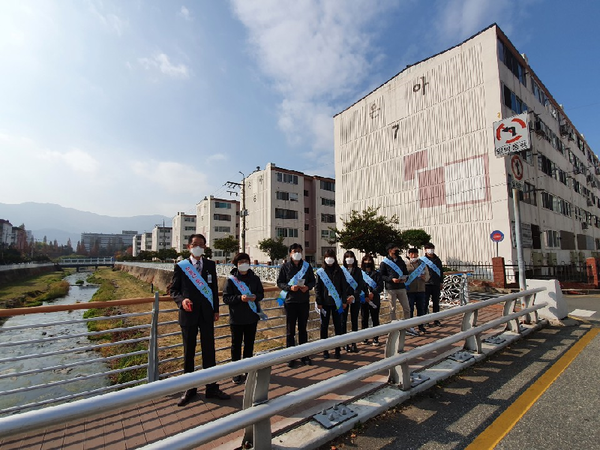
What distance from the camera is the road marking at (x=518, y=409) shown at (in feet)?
8.70

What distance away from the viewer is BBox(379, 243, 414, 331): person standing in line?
6559 millimetres

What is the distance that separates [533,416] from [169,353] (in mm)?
11792

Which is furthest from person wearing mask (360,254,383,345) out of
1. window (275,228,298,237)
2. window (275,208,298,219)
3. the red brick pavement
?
window (275,208,298,219)

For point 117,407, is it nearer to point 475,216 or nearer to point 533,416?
point 533,416

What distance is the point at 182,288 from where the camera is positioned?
3.90 m

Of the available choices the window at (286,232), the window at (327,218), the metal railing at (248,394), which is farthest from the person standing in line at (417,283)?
the window at (327,218)

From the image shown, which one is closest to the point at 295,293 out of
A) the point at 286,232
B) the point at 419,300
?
the point at 419,300

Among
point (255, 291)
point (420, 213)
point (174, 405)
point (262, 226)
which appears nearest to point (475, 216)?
point (420, 213)

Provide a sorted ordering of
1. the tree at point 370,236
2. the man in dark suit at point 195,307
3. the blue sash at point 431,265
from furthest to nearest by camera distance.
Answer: the tree at point 370,236 < the blue sash at point 431,265 < the man in dark suit at point 195,307

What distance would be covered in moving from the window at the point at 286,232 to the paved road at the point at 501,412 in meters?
39.5

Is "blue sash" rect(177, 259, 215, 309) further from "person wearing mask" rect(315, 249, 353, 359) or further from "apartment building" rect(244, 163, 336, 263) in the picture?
"apartment building" rect(244, 163, 336, 263)

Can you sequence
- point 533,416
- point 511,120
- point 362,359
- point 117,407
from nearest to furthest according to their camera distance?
1. point 117,407
2. point 533,416
3. point 362,359
4. point 511,120

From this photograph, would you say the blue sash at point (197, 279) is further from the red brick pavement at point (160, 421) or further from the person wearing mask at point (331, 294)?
the person wearing mask at point (331, 294)

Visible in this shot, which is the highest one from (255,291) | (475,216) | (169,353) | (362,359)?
(475,216)
